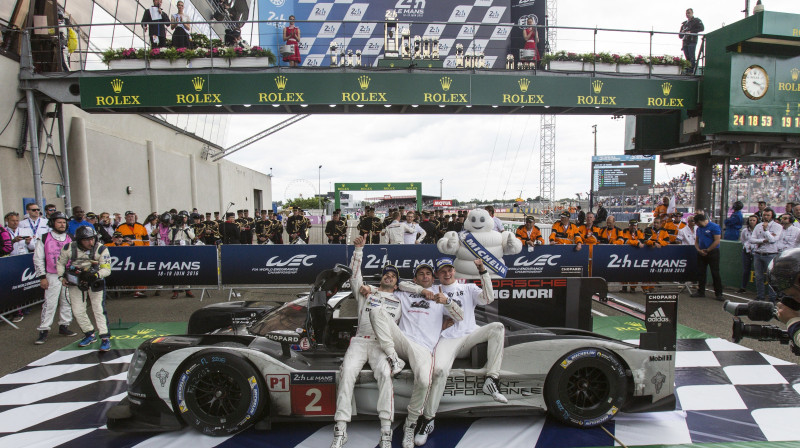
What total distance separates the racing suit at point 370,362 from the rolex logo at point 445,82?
21.6ft

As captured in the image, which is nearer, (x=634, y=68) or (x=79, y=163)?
(x=634, y=68)

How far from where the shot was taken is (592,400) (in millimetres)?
3088

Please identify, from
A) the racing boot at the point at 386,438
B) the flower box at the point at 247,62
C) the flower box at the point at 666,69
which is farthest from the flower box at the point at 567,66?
the racing boot at the point at 386,438

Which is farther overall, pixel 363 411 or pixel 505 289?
pixel 505 289

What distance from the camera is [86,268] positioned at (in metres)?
4.98

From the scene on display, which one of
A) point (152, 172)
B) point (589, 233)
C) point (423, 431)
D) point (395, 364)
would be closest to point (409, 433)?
point (423, 431)

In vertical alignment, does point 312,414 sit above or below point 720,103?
below

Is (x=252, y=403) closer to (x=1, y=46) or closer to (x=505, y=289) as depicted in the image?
(x=505, y=289)

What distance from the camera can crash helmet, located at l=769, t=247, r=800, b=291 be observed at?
188 centimetres

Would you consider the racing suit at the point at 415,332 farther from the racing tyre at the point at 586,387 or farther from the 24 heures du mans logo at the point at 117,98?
the 24 heures du mans logo at the point at 117,98

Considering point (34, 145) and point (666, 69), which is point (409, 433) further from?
point (666, 69)

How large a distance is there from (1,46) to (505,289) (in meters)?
11.9

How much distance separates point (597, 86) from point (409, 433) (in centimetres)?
878

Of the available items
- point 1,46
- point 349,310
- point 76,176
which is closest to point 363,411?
point 349,310
